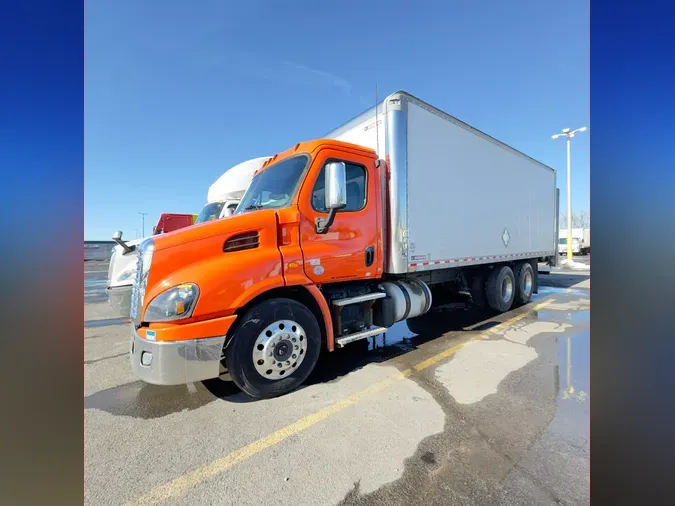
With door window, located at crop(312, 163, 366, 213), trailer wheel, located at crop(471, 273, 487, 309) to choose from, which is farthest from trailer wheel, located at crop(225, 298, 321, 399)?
trailer wheel, located at crop(471, 273, 487, 309)

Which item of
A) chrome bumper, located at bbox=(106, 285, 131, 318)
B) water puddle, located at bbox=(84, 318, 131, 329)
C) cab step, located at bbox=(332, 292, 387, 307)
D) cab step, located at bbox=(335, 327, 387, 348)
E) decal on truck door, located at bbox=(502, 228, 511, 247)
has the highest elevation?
decal on truck door, located at bbox=(502, 228, 511, 247)

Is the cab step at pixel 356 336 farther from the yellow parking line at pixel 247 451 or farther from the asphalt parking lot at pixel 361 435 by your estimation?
the yellow parking line at pixel 247 451

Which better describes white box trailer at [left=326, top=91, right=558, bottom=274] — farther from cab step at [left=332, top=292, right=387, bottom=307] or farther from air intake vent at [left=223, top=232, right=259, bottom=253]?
air intake vent at [left=223, top=232, right=259, bottom=253]

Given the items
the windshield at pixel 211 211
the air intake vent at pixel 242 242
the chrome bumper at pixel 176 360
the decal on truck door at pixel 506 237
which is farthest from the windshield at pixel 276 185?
the decal on truck door at pixel 506 237

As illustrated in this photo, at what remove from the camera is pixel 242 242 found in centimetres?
316

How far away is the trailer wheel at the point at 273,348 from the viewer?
9.86ft

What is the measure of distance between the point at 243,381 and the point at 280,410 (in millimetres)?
481

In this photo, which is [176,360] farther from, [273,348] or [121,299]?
[121,299]

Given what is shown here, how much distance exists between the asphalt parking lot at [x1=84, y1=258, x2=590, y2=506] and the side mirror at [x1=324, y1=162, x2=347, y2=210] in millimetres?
2094

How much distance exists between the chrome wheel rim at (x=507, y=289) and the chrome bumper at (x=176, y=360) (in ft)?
21.8

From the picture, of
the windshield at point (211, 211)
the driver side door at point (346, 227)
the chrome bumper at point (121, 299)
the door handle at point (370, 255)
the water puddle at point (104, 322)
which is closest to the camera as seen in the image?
the driver side door at point (346, 227)

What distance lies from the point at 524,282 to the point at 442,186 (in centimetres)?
496

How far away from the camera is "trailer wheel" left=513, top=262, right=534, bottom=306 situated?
7.83 metres
